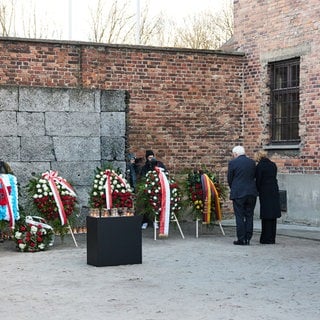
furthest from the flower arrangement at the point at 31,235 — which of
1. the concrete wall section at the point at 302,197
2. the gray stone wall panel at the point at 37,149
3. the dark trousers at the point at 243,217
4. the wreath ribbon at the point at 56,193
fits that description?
the concrete wall section at the point at 302,197

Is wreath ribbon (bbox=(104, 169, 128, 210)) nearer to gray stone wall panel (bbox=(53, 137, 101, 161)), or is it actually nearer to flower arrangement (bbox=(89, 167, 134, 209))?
flower arrangement (bbox=(89, 167, 134, 209))

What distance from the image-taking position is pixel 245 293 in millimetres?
9438

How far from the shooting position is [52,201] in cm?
1432

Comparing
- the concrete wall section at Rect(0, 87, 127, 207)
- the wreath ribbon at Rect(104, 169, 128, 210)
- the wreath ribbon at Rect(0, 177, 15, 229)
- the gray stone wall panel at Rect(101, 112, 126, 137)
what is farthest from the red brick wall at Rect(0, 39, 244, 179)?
the wreath ribbon at Rect(0, 177, 15, 229)

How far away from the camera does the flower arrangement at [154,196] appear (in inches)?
608

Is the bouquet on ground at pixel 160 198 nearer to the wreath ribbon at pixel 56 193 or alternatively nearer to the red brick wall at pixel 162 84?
the wreath ribbon at pixel 56 193

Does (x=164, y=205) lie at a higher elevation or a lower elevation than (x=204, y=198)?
lower

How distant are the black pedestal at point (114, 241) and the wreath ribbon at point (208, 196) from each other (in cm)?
408

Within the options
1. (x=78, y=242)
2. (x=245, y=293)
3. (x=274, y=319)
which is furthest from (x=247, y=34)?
(x=274, y=319)

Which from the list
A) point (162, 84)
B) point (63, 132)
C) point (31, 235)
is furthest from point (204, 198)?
point (162, 84)

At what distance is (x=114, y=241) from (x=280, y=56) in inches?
363

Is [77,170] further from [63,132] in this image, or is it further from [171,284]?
[171,284]

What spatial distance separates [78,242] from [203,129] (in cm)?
602

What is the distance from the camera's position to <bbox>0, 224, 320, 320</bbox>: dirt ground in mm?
8367
